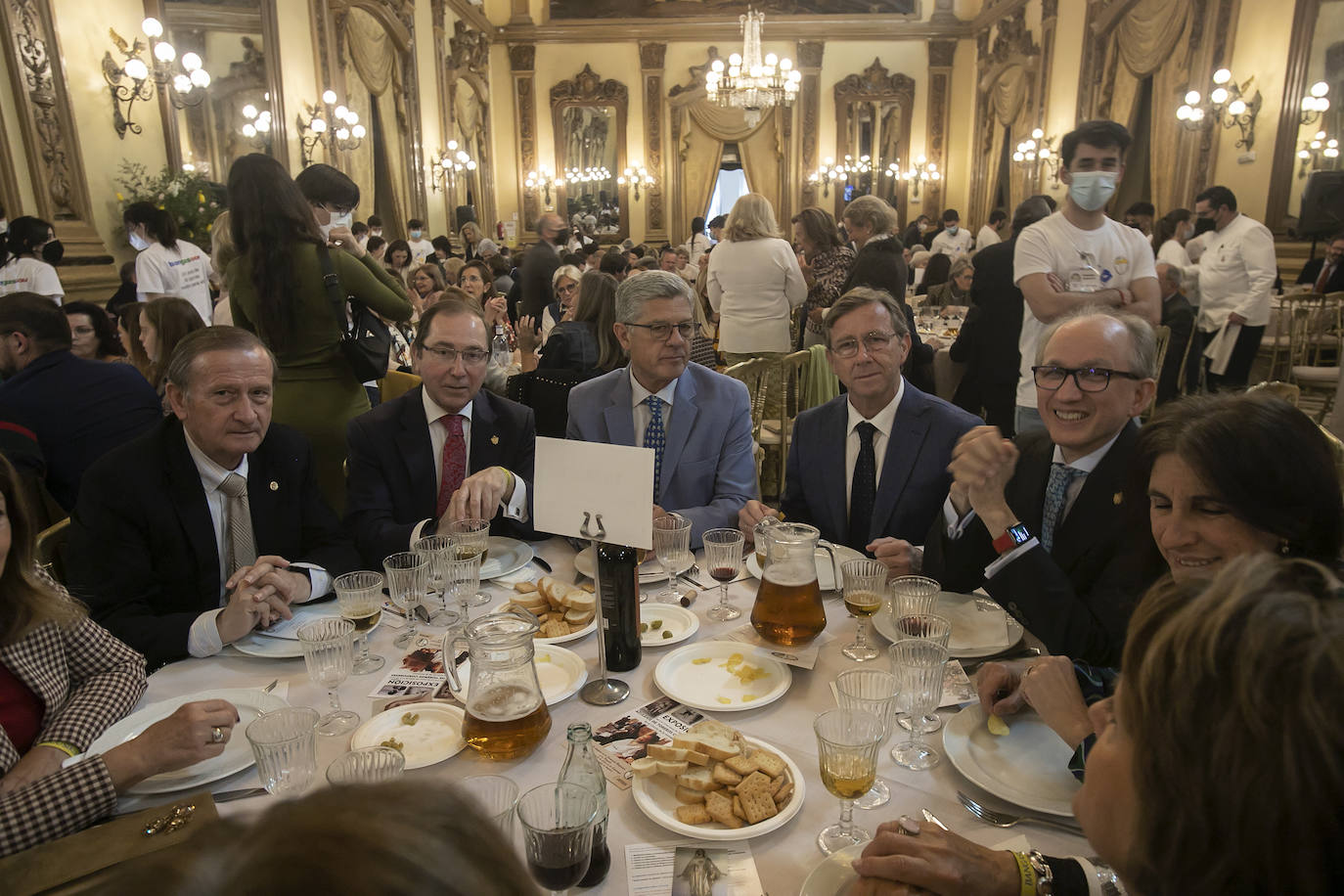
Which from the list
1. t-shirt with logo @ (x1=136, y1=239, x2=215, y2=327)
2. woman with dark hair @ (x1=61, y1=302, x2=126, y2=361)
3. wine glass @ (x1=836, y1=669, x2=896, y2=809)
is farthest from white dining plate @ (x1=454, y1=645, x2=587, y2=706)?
t-shirt with logo @ (x1=136, y1=239, x2=215, y2=327)

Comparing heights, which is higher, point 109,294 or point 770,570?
point 109,294

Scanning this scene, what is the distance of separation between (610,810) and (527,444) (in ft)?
5.06

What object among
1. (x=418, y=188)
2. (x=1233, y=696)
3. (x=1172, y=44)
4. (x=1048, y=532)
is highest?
(x=1172, y=44)

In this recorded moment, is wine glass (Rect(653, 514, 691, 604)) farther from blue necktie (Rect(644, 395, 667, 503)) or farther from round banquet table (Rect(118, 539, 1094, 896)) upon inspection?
blue necktie (Rect(644, 395, 667, 503))

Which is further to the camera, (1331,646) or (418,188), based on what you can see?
(418,188)

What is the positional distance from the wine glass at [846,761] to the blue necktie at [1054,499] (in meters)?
0.98

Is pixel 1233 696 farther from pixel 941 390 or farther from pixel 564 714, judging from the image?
pixel 941 390

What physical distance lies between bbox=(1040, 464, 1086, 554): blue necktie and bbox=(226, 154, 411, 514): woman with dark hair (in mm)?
2284

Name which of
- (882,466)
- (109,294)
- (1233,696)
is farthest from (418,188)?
(1233,696)

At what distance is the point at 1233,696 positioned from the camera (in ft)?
1.94

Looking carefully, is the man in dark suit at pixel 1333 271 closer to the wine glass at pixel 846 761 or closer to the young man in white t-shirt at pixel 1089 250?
the young man in white t-shirt at pixel 1089 250

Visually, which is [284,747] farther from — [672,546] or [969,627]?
[969,627]

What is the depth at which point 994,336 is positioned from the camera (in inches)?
165

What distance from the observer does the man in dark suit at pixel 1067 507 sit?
155cm
